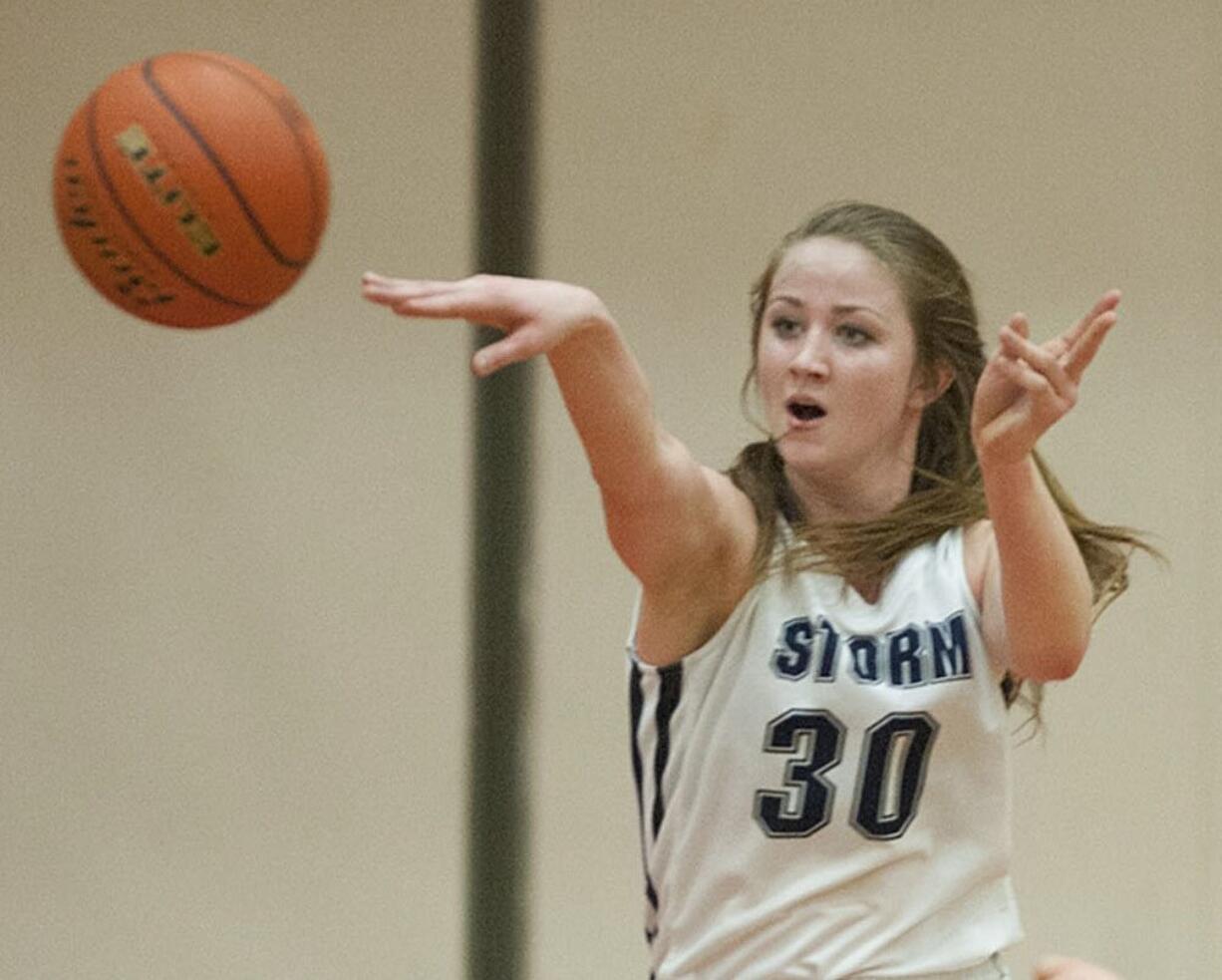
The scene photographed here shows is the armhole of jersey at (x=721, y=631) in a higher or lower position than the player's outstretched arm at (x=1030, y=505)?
lower

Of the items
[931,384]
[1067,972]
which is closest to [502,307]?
[931,384]

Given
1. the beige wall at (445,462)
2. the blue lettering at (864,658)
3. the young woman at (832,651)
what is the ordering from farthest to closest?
the beige wall at (445,462)
the blue lettering at (864,658)
the young woman at (832,651)

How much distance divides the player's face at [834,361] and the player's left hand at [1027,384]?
0.41m

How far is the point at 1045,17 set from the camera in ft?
16.3

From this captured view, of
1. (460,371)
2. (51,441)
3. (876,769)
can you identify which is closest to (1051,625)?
(876,769)

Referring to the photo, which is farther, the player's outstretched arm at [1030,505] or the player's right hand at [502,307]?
the player's outstretched arm at [1030,505]

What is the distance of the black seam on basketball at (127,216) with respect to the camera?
8.71 feet

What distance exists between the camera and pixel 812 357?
2928 millimetres

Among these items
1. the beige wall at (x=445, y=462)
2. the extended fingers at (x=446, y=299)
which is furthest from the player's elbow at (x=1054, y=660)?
the beige wall at (x=445, y=462)

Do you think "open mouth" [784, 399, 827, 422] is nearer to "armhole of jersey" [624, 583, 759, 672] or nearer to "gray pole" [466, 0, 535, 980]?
"armhole of jersey" [624, 583, 759, 672]

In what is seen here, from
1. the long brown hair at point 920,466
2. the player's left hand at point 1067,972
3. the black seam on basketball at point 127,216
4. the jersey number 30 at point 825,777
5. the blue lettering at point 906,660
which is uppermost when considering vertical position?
the black seam on basketball at point 127,216

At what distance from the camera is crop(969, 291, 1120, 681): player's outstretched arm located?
2.49 metres

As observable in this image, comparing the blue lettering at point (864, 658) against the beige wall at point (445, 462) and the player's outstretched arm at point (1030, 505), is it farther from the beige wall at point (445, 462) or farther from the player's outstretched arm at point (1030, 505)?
the beige wall at point (445, 462)

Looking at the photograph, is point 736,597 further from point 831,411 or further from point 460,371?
point 460,371
